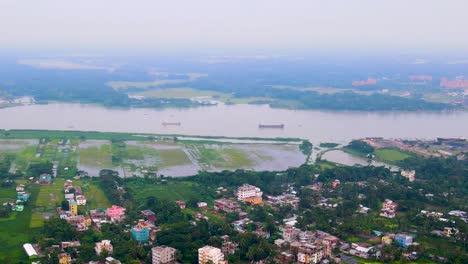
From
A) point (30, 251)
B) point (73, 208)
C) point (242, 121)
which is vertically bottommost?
point (30, 251)

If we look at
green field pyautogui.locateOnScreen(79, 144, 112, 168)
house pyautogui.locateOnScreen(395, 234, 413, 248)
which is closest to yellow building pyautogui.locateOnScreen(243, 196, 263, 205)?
house pyautogui.locateOnScreen(395, 234, 413, 248)

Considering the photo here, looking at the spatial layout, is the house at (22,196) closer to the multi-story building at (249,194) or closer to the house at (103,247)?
the house at (103,247)

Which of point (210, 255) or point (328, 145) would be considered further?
point (328, 145)

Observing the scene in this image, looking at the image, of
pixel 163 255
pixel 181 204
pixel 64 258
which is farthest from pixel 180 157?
pixel 64 258

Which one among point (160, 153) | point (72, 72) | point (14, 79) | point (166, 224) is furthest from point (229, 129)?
point (72, 72)

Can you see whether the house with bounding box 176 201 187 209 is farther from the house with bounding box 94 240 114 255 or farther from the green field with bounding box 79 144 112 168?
the green field with bounding box 79 144 112 168

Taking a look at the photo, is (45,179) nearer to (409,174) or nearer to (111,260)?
(111,260)

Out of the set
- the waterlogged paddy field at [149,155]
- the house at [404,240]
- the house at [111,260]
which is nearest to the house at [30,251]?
the house at [111,260]
